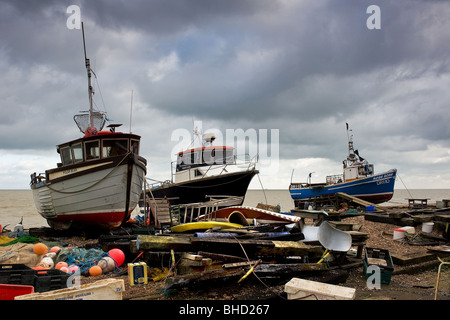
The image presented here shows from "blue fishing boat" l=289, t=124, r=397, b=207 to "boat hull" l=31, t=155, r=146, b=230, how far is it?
1661 cm

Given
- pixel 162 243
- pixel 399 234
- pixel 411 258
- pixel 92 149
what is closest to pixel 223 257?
pixel 162 243

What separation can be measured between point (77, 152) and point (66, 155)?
0.90 m

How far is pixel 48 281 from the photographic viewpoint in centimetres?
471

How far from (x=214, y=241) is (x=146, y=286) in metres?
1.40

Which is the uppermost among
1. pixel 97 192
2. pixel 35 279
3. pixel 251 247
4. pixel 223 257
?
pixel 97 192

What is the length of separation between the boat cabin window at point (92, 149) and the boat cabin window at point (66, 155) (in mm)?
1040

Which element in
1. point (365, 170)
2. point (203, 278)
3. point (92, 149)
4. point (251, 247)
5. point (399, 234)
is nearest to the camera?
point (203, 278)

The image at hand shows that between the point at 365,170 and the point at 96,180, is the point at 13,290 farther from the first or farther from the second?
the point at 365,170

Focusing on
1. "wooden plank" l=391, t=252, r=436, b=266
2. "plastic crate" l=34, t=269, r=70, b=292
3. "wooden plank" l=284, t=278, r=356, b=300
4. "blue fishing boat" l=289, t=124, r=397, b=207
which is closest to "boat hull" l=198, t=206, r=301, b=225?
"wooden plank" l=391, t=252, r=436, b=266

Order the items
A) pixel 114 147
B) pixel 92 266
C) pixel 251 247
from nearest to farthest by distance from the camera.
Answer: pixel 251 247
pixel 92 266
pixel 114 147
